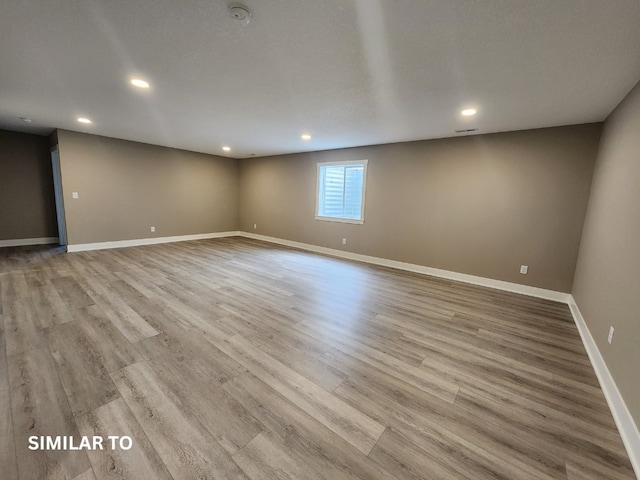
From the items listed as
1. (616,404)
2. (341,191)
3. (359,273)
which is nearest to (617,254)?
(616,404)

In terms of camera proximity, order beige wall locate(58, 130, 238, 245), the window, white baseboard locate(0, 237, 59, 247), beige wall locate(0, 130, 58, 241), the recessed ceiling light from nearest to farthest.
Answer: the recessed ceiling light, beige wall locate(58, 130, 238, 245), beige wall locate(0, 130, 58, 241), white baseboard locate(0, 237, 59, 247), the window

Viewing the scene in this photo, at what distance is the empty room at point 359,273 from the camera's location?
1387mm

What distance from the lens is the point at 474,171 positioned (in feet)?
13.5

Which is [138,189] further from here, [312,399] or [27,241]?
[312,399]

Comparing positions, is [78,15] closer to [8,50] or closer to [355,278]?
[8,50]

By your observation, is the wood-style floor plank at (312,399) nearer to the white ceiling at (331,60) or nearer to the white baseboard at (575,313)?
the white baseboard at (575,313)

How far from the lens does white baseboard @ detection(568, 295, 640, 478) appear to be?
1.35 metres

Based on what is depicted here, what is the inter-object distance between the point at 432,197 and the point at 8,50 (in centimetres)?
526

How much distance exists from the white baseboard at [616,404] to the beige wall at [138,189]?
25.4 ft

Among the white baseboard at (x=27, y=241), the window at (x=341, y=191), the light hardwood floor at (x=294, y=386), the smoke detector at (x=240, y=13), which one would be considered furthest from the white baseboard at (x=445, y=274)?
the white baseboard at (x=27, y=241)

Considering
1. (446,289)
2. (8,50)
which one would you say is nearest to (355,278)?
(446,289)

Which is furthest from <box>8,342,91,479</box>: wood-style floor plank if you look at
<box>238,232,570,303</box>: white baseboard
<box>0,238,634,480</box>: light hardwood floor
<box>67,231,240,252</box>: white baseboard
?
<box>238,232,570,303</box>: white baseboard

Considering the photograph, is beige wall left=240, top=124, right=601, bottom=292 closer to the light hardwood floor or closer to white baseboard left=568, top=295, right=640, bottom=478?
the light hardwood floor

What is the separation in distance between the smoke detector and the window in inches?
156
